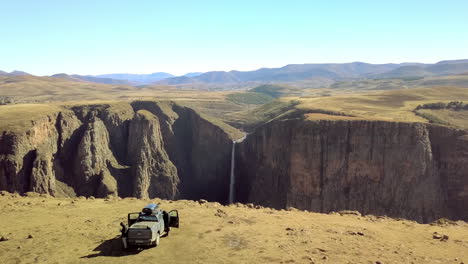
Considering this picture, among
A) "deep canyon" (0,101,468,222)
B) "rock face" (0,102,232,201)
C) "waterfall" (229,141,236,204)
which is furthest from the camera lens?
Result: "waterfall" (229,141,236,204)

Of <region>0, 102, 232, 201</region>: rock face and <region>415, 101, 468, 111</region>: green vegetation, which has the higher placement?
<region>415, 101, 468, 111</region>: green vegetation

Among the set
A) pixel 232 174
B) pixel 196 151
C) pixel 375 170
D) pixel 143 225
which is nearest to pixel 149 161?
pixel 196 151

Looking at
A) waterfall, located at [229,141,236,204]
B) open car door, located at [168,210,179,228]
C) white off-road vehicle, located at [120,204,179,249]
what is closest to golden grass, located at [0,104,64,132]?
waterfall, located at [229,141,236,204]

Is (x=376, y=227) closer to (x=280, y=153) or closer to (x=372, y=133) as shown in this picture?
(x=372, y=133)

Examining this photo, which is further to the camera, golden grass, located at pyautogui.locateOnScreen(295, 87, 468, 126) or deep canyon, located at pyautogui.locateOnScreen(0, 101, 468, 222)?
golden grass, located at pyautogui.locateOnScreen(295, 87, 468, 126)

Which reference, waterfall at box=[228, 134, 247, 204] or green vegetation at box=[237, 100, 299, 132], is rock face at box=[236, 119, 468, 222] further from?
green vegetation at box=[237, 100, 299, 132]

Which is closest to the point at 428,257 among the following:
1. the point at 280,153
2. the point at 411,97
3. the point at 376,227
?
the point at 376,227
